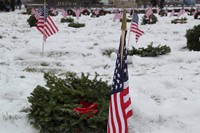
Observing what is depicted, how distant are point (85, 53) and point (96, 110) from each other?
6307mm

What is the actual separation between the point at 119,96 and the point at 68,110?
3.65ft

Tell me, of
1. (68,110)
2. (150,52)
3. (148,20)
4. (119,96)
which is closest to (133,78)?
(150,52)

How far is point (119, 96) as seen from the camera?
12.2 ft

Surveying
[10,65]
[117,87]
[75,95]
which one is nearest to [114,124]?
[117,87]

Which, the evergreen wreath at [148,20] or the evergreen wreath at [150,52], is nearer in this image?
the evergreen wreath at [150,52]

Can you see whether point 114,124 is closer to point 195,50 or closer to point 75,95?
point 75,95

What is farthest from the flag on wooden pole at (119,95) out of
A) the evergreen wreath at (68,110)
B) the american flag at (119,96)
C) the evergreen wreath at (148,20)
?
the evergreen wreath at (148,20)

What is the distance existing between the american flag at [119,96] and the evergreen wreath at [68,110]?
2.67 ft

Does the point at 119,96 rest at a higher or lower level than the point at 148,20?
lower

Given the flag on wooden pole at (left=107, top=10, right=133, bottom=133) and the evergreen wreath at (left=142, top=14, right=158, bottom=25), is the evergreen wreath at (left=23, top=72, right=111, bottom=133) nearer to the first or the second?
the flag on wooden pole at (left=107, top=10, right=133, bottom=133)

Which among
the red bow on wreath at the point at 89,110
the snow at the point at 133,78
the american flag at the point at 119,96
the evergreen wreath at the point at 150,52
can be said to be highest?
the american flag at the point at 119,96

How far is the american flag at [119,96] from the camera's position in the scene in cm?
365

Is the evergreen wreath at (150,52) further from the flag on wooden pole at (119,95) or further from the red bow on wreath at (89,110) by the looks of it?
the flag on wooden pole at (119,95)

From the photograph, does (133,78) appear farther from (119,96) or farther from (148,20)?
(148,20)
